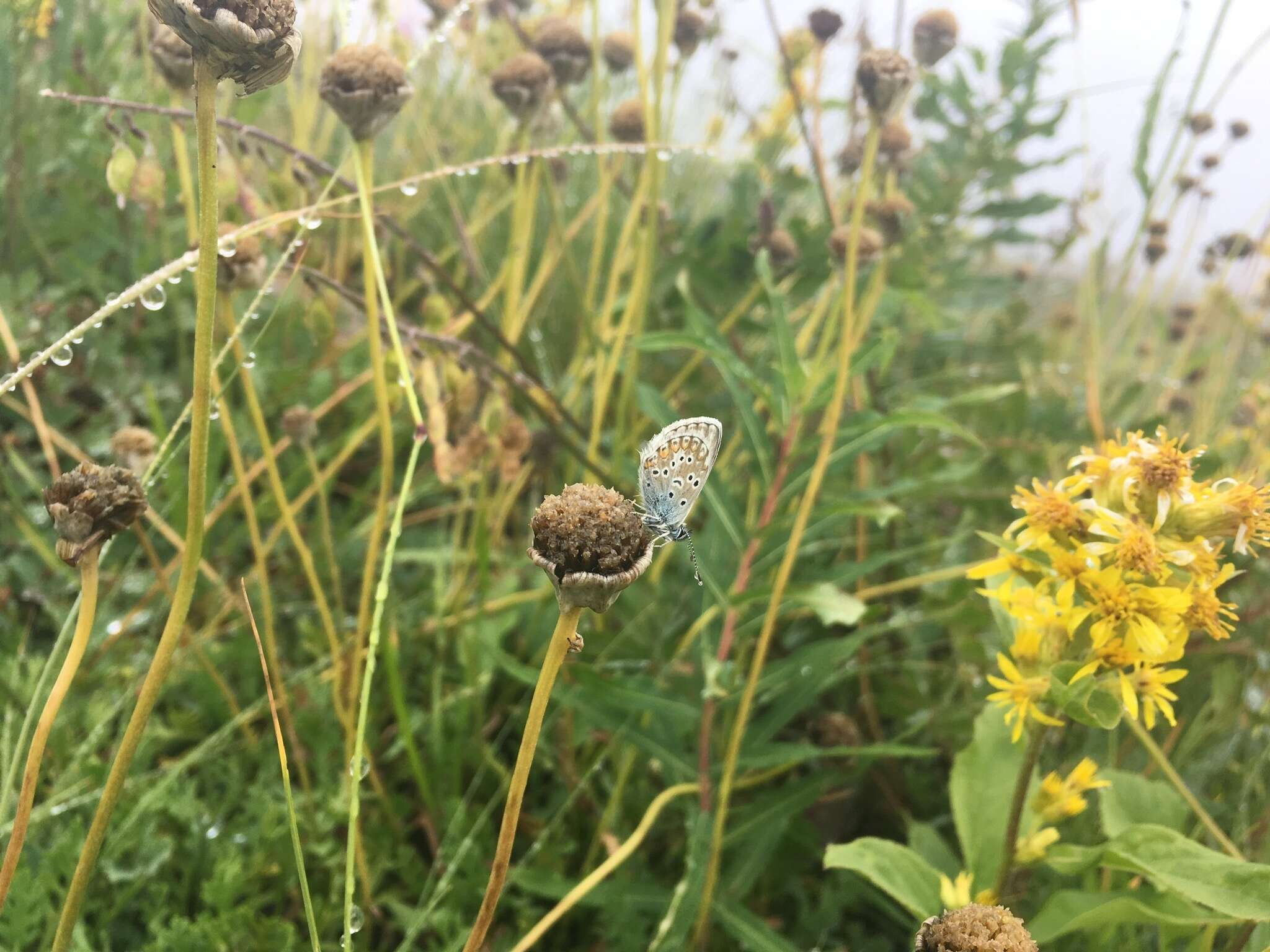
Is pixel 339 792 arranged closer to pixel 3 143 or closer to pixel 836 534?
pixel 836 534

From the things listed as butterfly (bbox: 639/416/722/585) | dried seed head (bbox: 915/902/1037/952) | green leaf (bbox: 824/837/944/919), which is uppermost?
butterfly (bbox: 639/416/722/585)

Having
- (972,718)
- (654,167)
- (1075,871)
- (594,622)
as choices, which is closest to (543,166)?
(654,167)

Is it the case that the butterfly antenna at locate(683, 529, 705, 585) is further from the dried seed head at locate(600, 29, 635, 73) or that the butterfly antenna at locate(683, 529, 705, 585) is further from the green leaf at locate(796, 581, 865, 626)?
the dried seed head at locate(600, 29, 635, 73)

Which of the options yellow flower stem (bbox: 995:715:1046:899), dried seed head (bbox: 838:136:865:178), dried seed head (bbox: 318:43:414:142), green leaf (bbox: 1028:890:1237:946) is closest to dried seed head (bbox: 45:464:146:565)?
dried seed head (bbox: 318:43:414:142)

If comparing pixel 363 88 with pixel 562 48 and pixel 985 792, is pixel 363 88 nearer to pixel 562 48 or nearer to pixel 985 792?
pixel 562 48

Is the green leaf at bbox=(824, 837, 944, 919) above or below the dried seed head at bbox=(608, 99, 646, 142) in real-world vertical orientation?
below

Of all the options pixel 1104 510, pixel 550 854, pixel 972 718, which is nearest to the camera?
pixel 1104 510
